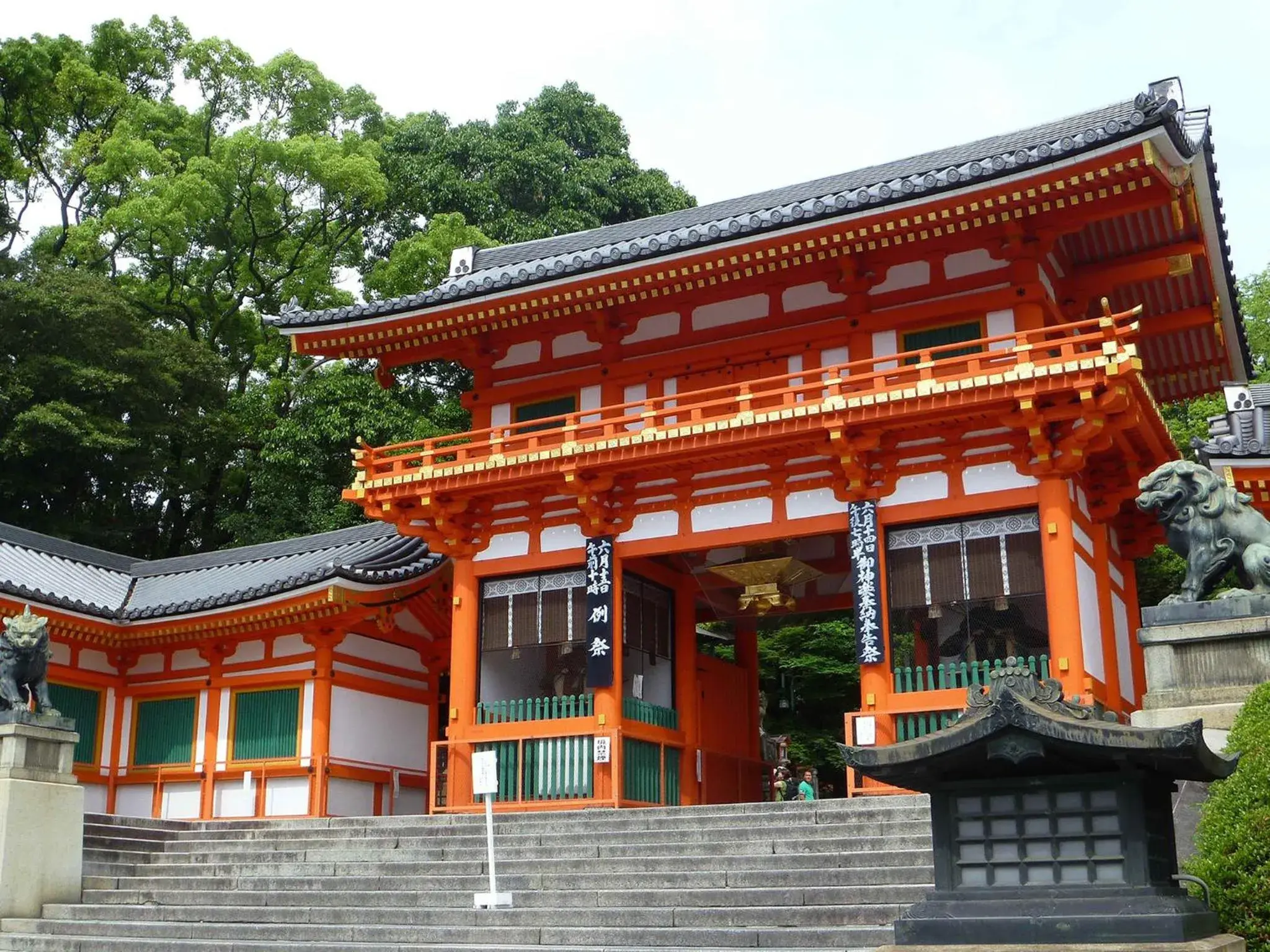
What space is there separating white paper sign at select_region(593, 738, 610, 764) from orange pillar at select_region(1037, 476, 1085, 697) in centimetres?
546

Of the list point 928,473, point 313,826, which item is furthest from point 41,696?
point 928,473

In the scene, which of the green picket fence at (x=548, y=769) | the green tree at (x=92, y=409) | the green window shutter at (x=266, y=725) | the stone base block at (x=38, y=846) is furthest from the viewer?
the green tree at (x=92, y=409)

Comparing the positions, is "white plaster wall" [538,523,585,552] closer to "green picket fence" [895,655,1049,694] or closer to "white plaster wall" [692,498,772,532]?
"white plaster wall" [692,498,772,532]

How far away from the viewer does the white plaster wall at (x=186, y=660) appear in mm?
20500

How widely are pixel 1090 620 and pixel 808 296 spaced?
573 centimetres

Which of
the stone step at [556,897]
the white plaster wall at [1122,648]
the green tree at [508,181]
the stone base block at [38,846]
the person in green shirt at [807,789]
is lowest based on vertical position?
the stone step at [556,897]

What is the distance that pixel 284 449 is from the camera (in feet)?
95.3

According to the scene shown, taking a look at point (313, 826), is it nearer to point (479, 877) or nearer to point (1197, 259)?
point (479, 877)

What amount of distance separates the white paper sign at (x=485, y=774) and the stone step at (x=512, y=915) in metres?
1.10

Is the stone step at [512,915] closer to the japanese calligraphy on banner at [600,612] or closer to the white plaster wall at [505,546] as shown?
the japanese calligraphy on banner at [600,612]

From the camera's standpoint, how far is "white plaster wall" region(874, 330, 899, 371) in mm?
16953

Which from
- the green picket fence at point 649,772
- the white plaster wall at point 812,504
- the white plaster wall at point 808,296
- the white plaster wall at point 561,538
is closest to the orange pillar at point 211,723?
the white plaster wall at point 561,538

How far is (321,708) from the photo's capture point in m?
19.1

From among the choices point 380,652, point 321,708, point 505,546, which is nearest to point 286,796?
point 321,708
